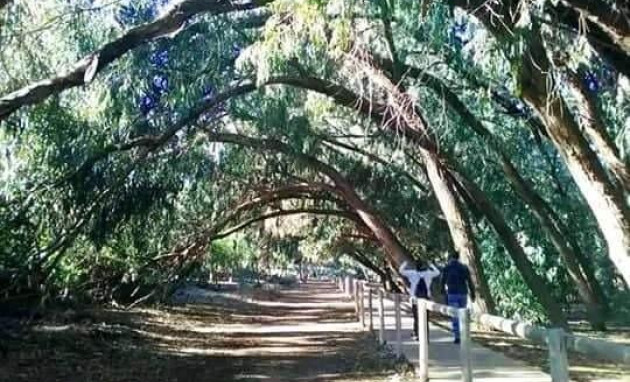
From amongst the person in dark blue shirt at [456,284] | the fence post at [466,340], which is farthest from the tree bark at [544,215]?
the fence post at [466,340]

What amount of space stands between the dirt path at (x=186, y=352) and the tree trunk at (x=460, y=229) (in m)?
2.60

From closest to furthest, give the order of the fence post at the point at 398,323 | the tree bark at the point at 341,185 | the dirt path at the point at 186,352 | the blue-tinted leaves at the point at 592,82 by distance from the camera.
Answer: the blue-tinted leaves at the point at 592,82, the fence post at the point at 398,323, the dirt path at the point at 186,352, the tree bark at the point at 341,185

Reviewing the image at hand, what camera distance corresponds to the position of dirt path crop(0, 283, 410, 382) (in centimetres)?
1533

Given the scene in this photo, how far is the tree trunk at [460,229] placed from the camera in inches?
720

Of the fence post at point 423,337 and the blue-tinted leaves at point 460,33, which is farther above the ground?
the blue-tinted leaves at point 460,33

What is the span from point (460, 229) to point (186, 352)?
22.6 ft

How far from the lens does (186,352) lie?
805 inches

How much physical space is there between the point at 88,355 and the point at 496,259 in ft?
46.5

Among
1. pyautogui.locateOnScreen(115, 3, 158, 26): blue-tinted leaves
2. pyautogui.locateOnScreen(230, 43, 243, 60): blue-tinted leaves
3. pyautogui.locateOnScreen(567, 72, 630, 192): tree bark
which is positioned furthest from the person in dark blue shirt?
pyautogui.locateOnScreen(115, 3, 158, 26): blue-tinted leaves

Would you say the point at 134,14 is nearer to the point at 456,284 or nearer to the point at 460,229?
the point at 456,284

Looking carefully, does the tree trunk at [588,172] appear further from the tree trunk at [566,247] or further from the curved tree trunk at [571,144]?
the tree trunk at [566,247]

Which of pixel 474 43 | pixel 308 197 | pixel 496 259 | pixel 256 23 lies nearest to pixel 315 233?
pixel 308 197

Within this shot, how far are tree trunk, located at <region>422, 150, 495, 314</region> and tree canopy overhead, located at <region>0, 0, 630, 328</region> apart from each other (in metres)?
0.05

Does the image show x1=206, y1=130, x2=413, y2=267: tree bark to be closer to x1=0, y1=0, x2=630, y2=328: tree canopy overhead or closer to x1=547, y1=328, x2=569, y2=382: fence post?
x1=0, y1=0, x2=630, y2=328: tree canopy overhead
